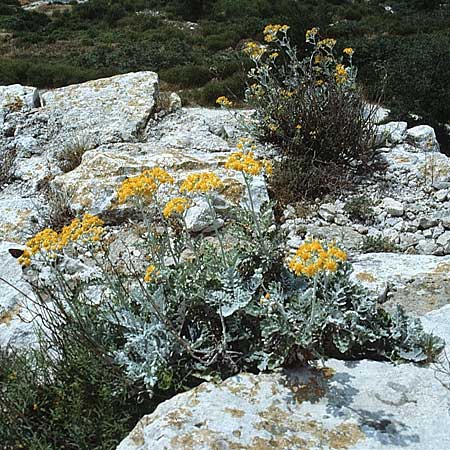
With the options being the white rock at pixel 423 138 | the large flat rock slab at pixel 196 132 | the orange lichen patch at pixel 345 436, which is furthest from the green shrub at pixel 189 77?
the orange lichen patch at pixel 345 436

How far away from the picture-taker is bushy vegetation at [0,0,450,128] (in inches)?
364

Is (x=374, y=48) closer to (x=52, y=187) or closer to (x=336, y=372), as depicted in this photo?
(x=52, y=187)

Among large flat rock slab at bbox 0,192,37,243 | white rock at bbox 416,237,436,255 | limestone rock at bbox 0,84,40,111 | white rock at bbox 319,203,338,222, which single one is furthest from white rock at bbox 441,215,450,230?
limestone rock at bbox 0,84,40,111

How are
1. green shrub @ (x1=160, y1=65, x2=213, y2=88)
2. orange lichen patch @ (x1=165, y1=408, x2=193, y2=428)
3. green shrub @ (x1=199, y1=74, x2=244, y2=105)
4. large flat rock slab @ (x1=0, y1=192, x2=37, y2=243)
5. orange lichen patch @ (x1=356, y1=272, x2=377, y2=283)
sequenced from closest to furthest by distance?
orange lichen patch @ (x1=165, y1=408, x2=193, y2=428) → orange lichen patch @ (x1=356, y1=272, x2=377, y2=283) → large flat rock slab @ (x1=0, y1=192, x2=37, y2=243) → green shrub @ (x1=199, y1=74, x2=244, y2=105) → green shrub @ (x1=160, y1=65, x2=213, y2=88)

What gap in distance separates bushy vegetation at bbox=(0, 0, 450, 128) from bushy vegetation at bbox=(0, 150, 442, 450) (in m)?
4.38

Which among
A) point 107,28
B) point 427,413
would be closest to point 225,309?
point 427,413

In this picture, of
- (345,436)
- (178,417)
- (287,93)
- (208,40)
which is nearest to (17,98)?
(287,93)

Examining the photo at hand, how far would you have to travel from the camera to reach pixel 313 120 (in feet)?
16.0

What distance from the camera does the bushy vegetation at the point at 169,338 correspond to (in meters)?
2.37

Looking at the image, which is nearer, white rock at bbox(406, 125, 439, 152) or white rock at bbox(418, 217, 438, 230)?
white rock at bbox(418, 217, 438, 230)

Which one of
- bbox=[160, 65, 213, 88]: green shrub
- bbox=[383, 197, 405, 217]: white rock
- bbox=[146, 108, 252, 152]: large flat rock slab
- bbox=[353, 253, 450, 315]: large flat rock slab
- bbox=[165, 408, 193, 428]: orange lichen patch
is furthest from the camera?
bbox=[160, 65, 213, 88]: green shrub

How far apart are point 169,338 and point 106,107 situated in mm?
4066

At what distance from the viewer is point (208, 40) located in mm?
20156

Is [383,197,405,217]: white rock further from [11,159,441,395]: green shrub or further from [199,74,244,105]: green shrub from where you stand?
[199,74,244,105]: green shrub
